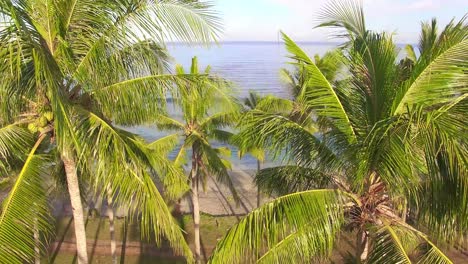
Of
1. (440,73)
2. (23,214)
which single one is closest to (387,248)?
(440,73)

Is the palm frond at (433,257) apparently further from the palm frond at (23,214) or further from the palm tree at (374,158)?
the palm frond at (23,214)

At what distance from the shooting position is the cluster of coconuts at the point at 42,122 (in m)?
5.09

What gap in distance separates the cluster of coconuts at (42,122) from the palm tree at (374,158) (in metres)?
2.75

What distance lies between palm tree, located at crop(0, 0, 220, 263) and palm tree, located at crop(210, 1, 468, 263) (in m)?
1.43

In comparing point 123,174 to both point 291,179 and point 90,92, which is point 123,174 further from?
point 291,179

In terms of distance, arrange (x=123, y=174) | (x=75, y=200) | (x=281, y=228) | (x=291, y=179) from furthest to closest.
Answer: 1. (x=291, y=179)
2. (x=75, y=200)
3. (x=281, y=228)
4. (x=123, y=174)

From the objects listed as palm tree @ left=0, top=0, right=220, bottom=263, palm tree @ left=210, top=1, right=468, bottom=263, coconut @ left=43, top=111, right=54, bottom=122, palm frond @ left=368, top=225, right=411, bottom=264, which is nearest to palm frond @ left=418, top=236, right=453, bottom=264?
palm tree @ left=210, top=1, right=468, bottom=263

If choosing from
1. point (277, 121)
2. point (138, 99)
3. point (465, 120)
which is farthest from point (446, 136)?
point (138, 99)

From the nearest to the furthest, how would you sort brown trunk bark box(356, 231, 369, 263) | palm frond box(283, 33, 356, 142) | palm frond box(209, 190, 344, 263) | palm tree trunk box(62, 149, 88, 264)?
palm frond box(209, 190, 344, 263), palm tree trunk box(62, 149, 88, 264), palm frond box(283, 33, 356, 142), brown trunk bark box(356, 231, 369, 263)

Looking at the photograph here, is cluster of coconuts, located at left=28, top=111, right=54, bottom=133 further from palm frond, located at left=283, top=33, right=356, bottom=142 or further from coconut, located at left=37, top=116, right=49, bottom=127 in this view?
palm frond, located at left=283, top=33, right=356, bottom=142

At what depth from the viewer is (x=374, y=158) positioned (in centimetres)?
519

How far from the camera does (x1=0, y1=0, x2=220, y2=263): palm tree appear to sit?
4.64 metres

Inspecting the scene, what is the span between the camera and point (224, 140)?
13805 millimetres

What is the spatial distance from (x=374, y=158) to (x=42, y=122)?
426 centimetres
